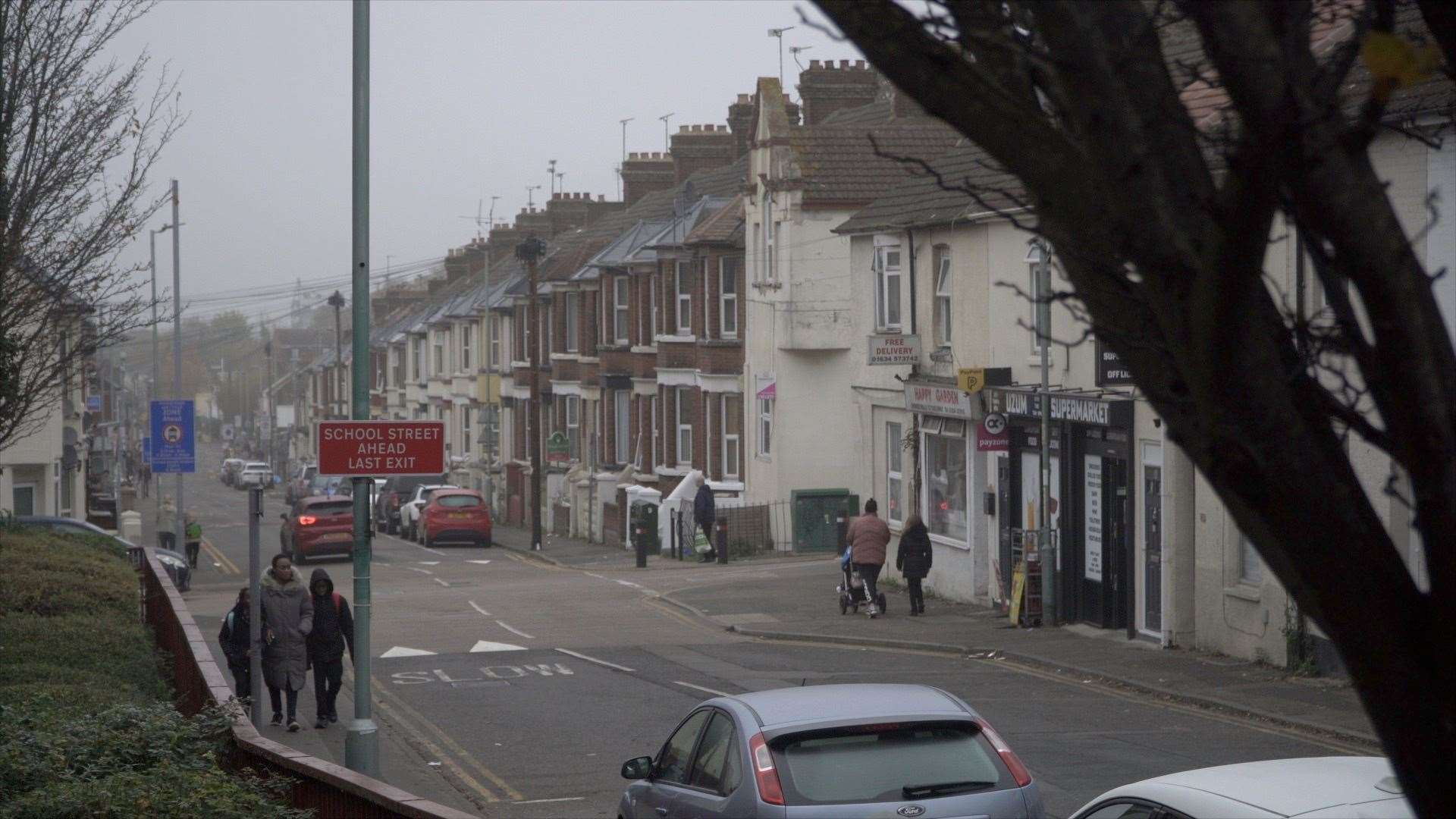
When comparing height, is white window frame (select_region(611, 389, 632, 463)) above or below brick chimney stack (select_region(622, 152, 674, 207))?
below

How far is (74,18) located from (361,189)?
5.67 m

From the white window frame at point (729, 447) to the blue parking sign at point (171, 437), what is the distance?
1394cm

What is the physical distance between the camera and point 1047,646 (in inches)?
799

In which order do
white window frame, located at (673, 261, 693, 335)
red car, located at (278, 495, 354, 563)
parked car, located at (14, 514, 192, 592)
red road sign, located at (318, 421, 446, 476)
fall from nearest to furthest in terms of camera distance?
1. red road sign, located at (318, 421, 446, 476)
2. parked car, located at (14, 514, 192, 592)
3. red car, located at (278, 495, 354, 563)
4. white window frame, located at (673, 261, 693, 335)

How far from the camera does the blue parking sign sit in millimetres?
33594

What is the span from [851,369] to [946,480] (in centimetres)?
1176

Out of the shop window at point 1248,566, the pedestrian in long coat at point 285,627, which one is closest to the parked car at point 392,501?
the pedestrian in long coat at point 285,627

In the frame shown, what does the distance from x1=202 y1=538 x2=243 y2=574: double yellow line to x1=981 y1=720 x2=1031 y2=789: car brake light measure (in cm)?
3608

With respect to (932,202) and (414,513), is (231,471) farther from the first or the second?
(932,202)

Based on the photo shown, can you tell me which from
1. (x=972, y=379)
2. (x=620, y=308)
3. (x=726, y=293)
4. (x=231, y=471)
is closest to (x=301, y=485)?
(x=620, y=308)

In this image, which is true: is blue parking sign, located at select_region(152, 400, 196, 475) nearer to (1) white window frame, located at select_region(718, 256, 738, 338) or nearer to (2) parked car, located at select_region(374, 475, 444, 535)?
(1) white window frame, located at select_region(718, 256, 738, 338)

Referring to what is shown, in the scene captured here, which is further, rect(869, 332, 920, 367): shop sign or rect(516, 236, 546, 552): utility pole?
rect(516, 236, 546, 552): utility pole

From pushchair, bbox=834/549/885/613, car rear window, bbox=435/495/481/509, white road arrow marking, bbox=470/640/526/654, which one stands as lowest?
white road arrow marking, bbox=470/640/526/654

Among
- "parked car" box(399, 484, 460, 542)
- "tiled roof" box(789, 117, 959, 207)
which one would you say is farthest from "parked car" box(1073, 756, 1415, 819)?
"parked car" box(399, 484, 460, 542)
